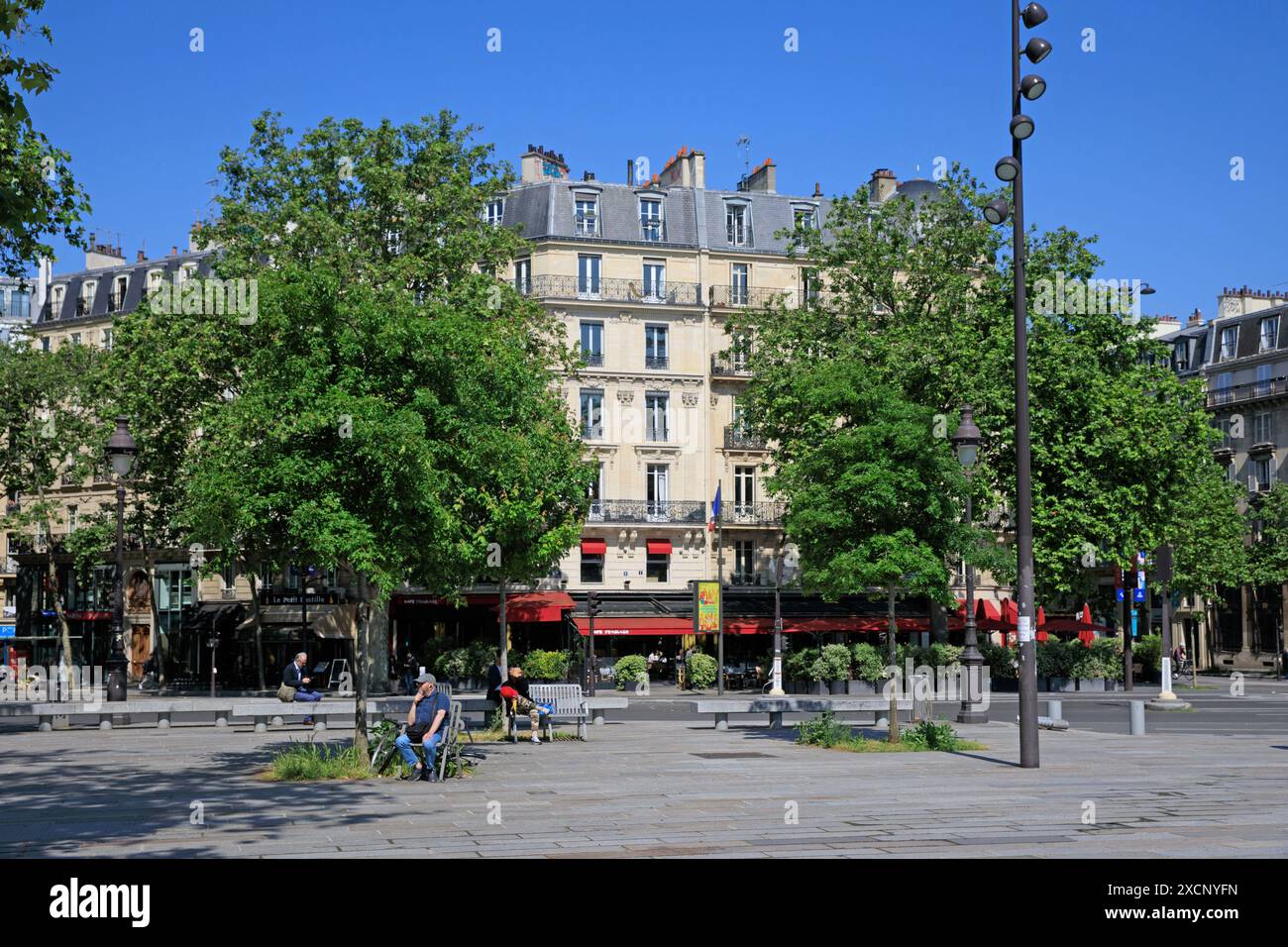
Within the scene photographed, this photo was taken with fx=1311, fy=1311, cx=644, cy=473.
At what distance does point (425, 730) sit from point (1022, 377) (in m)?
9.15

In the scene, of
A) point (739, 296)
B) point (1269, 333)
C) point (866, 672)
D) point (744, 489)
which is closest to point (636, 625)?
point (744, 489)

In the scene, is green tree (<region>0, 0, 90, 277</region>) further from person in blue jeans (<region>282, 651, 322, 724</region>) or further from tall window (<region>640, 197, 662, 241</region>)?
→ tall window (<region>640, 197, 662, 241</region>)

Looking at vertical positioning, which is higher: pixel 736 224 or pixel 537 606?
pixel 736 224

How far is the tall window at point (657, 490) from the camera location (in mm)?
51375

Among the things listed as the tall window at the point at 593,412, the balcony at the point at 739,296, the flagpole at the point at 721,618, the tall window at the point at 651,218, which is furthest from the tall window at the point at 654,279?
the flagpole at the point at 721,618

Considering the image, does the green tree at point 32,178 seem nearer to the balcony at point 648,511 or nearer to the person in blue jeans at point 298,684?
the person in blue jeans at point 298,684

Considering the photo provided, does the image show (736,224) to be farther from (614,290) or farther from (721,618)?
(721,618)

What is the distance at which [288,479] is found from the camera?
16.2m

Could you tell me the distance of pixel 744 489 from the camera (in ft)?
173

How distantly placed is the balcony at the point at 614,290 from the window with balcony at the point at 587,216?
2.12 meters
